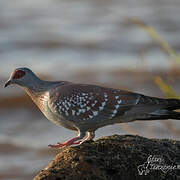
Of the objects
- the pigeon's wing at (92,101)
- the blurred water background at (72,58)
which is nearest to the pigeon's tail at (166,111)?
the pigeon's wing at (92,101)

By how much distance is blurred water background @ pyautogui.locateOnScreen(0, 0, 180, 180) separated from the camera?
513 inches

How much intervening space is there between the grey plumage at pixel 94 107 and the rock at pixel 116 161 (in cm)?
42

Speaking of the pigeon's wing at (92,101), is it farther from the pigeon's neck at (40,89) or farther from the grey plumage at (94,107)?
the pigeon's neck at (40,89)

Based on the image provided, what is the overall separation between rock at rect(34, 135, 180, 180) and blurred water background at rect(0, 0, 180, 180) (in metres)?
5.16

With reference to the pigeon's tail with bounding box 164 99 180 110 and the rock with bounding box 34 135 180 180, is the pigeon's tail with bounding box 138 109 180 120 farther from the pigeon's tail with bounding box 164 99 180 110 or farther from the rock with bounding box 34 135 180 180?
the rock with bounding box 34 135 180 180

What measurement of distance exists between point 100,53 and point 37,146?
19.5ft

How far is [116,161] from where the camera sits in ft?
20.5

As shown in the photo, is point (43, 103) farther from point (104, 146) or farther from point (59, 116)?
point (104, 146)

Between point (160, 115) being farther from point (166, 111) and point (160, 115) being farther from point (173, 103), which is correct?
point (173, 103)

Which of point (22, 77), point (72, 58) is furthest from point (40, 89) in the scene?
point (72, 58)

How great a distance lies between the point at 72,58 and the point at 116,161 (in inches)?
463

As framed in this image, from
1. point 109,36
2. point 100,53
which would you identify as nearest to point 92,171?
point 100,53

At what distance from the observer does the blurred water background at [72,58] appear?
13039mm

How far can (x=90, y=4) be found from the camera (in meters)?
23.0
